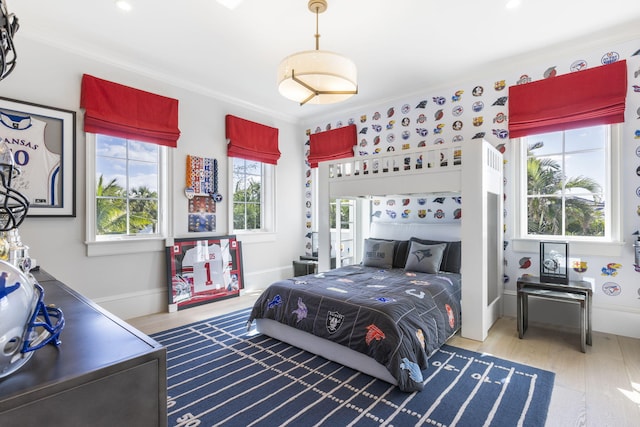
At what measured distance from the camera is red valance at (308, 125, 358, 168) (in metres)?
4.80

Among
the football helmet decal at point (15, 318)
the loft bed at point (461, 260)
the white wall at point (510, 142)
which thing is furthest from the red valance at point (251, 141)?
the football helmet decal at point (15, 318)

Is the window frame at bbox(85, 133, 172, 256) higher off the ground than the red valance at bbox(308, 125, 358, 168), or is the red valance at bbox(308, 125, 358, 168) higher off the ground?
the red valance at bbox(308, 125, 358, 168)

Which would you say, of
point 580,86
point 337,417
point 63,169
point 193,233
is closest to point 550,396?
point 337,417

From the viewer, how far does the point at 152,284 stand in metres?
3.68

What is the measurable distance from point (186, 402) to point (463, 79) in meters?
4.05

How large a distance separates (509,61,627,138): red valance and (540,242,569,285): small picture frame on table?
1.16m

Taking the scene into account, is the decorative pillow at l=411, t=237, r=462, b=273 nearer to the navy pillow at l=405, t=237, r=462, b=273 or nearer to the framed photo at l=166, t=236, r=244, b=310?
the navy pillow at l=405, t=237, r=462, b=273

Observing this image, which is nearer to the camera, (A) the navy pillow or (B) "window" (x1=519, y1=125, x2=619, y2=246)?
(B) "window" (x1=519, y1=125, x2=619, y2=246)

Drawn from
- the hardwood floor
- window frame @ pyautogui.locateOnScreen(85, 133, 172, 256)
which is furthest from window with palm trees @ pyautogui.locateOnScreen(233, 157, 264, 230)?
the hardwood floor

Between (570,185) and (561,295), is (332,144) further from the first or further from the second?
(561,295)

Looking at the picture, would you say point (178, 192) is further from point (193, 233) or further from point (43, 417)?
point (43, 417)

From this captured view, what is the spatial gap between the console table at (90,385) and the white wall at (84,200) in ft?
9.30

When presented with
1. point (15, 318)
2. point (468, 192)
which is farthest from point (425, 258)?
point (15, 318)

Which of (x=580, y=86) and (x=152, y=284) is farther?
(x=152, y=284)
